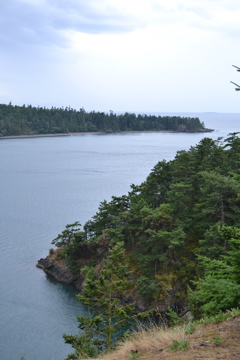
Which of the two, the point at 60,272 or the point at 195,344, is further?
the point at 60,272

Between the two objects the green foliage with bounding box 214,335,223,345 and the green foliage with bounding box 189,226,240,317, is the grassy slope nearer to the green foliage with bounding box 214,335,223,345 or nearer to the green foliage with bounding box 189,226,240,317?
the green foliage with bounding box 214,335,223,345

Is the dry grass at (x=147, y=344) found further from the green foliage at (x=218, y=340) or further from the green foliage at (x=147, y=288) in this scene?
the green foliage at (x=147, y=288)

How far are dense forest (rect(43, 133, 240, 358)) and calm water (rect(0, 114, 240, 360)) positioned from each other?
9.86 feet

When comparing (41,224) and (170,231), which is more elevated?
(170,231)

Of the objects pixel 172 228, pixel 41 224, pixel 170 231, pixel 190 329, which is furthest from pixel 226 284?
pixel 41 224

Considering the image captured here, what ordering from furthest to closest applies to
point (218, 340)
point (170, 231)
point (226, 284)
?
point (170, 231)
point (226, 284)
point (218, 340)

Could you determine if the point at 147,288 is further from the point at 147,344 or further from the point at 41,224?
the point at 41,224

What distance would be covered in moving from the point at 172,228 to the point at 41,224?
71.9ft

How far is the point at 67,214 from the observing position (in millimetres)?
50750

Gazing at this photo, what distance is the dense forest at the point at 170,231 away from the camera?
83.4 feet

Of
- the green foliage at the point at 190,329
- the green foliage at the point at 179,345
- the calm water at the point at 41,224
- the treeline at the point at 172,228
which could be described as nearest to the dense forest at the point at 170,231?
the treeline at the point at 172,228

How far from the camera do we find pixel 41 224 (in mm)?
46281

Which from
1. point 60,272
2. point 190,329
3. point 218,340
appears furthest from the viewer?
point 60,272

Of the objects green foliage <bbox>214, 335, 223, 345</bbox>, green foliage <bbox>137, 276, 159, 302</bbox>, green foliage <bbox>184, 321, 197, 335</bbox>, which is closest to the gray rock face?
green foliage <bbox>137, 276, 159, 302</bbox>
